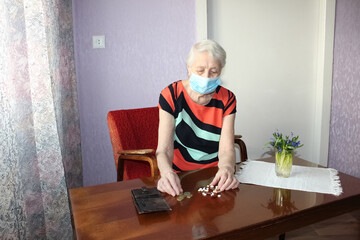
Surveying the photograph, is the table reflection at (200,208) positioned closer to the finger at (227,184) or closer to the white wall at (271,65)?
the finger at (227,184)

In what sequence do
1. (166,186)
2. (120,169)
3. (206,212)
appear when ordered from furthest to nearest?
(120,169), (166,186), (206,212)

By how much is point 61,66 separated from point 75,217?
1452 mm

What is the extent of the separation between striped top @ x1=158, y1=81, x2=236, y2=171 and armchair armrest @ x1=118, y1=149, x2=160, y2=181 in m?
0.14

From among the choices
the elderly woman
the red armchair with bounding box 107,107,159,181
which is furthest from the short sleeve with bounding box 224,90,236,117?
the red armchair with bounding box 107,107,159,181

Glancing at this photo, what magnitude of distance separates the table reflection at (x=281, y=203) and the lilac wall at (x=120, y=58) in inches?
67.2

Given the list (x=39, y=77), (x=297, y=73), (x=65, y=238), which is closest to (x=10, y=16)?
(x=39, y=77)

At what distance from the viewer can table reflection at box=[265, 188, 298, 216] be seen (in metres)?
1.04

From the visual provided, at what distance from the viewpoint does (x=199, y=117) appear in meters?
1.64

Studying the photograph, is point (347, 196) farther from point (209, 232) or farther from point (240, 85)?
point (240, 85)

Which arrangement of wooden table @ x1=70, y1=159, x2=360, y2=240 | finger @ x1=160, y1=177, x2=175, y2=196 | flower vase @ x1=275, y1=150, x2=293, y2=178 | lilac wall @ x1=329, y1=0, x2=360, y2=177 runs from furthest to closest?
1. lilac wall @ x1=329, y1=0, x2=360, y2=177
2. flower vase @ x1=275, y1=150, x2=293, y2=178
3. finger @ x1=160, y1=177, x2=175, y2=196
4. wooden table @ x1=70, y1=159, x2=360, y2=240

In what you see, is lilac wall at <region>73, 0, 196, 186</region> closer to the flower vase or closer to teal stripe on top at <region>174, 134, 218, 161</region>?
teal stripe on top at <region>174, 134, 218, 161</region>

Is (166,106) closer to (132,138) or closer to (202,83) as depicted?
(202,83)

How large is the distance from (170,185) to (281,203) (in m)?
0.40

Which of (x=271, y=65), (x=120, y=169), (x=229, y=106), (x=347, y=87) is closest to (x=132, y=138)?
(x=120, y=169)
